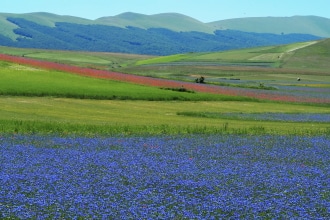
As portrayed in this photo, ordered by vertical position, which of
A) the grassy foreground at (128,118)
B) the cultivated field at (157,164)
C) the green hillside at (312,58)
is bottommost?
the grassy foreground at (128,118)

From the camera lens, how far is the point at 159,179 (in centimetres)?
1933

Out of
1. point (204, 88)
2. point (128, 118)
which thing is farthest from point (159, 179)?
point (204, 88)

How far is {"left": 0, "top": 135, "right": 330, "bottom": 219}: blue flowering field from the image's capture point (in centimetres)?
1551

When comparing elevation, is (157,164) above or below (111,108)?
above

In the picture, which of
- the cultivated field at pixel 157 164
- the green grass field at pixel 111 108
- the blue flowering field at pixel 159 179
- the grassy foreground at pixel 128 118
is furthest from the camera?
the green grass field at pixel 111 108

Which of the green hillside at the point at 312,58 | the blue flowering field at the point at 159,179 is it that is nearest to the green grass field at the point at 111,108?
the blue flowering field at the point at 159,179

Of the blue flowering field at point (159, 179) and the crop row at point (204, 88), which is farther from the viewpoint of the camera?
the crop row at point (204, 88)

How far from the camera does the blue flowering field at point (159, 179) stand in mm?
15508

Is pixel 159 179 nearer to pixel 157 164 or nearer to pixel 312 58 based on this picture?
pixel 157 164

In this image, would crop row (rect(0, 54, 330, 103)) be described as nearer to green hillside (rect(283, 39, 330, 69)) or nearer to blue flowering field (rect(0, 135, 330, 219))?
blue flowering field (rect(0, 135, 330, 219))

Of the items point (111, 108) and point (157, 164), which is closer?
point (157, 164)

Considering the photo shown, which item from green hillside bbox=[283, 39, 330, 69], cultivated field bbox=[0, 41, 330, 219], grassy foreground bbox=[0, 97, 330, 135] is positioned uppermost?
green hillside bbox=[283, 39, 330, 69]

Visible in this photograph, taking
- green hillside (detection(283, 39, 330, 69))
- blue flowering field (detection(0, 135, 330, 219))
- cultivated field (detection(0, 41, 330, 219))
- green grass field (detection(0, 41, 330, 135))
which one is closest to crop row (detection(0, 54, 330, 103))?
green grass field (detection(0, 41, 330, 135))

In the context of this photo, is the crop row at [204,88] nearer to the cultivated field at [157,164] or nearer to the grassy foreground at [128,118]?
the grassy foreground at [128,118]
